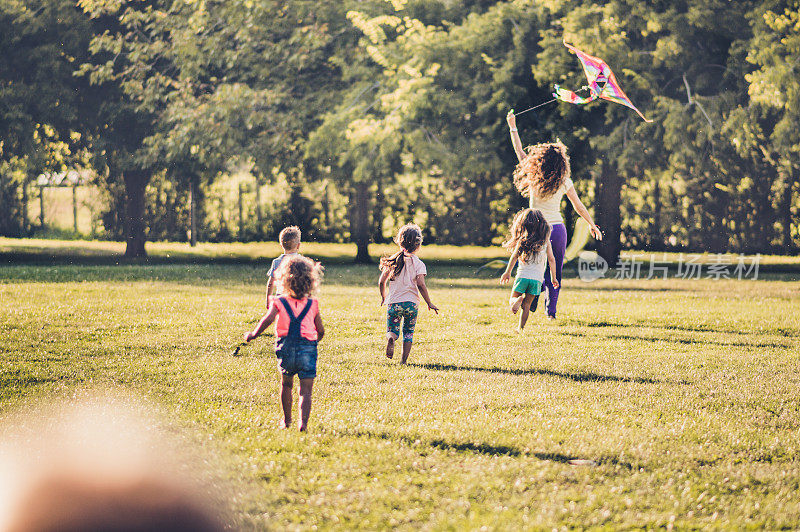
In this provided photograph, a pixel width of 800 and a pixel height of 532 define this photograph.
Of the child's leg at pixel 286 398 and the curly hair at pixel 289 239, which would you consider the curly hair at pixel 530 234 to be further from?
the child's leg at pixel 286 398

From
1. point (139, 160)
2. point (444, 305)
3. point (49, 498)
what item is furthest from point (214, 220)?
point (49, 498)

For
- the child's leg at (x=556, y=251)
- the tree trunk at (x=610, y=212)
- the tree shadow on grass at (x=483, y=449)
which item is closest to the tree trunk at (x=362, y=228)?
the tree trunk at (x=610, y=212)

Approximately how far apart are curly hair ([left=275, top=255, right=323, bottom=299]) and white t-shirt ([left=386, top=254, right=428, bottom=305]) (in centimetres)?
275

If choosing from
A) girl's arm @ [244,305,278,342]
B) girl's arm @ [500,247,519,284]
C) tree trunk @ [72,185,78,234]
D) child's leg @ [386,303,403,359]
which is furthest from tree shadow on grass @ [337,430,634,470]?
tree trunk @ [72,185,78,234]

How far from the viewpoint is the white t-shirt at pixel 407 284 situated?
8.66 meters

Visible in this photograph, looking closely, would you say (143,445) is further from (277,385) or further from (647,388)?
(647,388)

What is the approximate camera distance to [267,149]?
22578 millimetres

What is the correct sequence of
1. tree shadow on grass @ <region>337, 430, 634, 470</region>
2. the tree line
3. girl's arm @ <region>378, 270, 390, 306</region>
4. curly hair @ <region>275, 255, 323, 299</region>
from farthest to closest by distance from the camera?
the tree line → girl's arm @ <region>378, 270, 390, 306</region> → curly hair @ <region>275, 255, 323, 299</region> → tree shadow on grass @ <region>337, 430, 634, 470</region>

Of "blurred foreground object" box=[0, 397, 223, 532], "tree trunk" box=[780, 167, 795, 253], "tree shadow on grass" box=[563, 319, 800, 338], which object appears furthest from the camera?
"tree trunk" box=[780, 167, 795, 253]

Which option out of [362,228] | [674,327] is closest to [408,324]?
[674,327]

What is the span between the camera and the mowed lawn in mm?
4602

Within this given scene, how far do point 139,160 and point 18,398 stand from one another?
673 inches

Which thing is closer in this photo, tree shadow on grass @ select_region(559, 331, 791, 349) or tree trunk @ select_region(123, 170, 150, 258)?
tree shadow on grass @ select_region(559, 331, 791, 349)

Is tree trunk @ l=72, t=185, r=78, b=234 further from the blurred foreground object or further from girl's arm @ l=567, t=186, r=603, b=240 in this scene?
the blurred foreground object
